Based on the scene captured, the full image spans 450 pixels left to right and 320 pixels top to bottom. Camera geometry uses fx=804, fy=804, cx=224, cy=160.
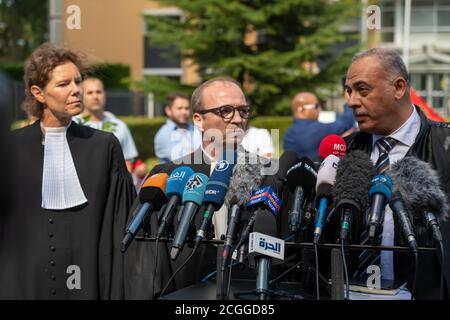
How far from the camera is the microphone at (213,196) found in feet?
10.6

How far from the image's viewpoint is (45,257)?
4402 millimetres

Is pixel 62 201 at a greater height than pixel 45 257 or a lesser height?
greater

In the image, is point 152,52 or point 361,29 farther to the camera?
point 152,52

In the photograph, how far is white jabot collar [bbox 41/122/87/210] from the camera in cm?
444

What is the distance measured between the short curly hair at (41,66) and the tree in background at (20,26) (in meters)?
43.9

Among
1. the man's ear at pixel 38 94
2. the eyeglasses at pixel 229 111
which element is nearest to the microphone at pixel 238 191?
the eyeglasses at pixel 229 111

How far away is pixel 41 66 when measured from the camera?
4723 millimetres

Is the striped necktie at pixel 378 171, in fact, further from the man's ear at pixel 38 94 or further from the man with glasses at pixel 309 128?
the man with glasses at pixel 309 128

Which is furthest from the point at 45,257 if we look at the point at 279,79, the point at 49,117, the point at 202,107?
the point at 279,79

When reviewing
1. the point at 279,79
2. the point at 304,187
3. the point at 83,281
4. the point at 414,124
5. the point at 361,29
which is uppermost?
the point at 361,29

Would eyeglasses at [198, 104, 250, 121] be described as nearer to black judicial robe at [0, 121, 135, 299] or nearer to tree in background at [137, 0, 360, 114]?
black judicial robe at [0, 121, 135, 299]
